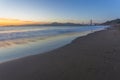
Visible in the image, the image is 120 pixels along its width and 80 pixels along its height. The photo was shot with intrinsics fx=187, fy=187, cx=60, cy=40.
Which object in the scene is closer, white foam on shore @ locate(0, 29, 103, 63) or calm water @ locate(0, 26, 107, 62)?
white foam on shore @ locate(0, 29, 103, 63)

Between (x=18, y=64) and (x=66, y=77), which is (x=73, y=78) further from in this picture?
(x=18, y=64)

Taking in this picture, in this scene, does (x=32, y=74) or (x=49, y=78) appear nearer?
(x=49, y=78)

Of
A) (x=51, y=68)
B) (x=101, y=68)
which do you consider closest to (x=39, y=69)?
(x=51, y=68)

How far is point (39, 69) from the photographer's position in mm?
7051

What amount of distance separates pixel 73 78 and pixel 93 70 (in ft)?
3.83

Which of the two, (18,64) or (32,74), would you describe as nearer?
(32,74)

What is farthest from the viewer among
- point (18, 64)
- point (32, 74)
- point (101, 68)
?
point (18, 64)

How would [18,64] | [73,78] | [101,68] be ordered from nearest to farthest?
[73,78], [101,68], [18,64]

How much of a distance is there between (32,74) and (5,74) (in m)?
0.97

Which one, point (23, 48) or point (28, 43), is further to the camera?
point (28, 43)

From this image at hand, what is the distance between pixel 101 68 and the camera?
277 inches

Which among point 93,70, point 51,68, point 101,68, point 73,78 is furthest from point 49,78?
point 101,68

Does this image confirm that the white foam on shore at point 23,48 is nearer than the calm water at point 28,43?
Yes

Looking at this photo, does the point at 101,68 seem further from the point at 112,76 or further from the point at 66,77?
the point at 66,77
